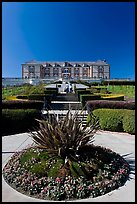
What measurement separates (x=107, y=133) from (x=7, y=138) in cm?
361

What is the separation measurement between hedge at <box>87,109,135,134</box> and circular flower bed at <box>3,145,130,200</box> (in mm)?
3451

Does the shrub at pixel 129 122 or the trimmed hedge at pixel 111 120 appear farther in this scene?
the trimmed hedge at pixel 111 120

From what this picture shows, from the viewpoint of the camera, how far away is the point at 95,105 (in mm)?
11156

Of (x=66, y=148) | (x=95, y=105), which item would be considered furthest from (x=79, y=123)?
(x=95, y=105)

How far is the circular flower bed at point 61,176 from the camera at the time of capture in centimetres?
351

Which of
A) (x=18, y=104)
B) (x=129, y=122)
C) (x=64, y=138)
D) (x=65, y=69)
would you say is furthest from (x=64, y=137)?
(x=65, y=69)

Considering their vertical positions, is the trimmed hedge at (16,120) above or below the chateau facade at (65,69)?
below

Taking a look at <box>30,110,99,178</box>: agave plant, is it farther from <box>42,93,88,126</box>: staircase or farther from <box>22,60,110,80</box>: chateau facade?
<box>22,60,110,80</box>: chateau facade

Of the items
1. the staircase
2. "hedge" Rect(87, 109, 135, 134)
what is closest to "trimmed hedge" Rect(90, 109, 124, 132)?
"hedge" Rect(87, 109, 135, 134)

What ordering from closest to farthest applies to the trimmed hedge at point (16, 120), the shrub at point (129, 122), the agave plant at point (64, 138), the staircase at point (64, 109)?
the agave plant at point (64, 138) < the staircase at point (64, 109) < the shrub at point (129, 122) < the trimmed hedge at point (16, 120)

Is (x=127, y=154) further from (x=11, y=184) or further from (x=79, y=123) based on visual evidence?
(x=11, y=184)

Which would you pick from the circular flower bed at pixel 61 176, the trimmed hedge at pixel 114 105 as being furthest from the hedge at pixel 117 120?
the circular flower bed at pixel 61 176

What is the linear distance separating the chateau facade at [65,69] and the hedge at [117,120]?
216 ft

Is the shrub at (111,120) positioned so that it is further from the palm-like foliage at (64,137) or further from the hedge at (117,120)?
the palm-like foliage at (64,137)
